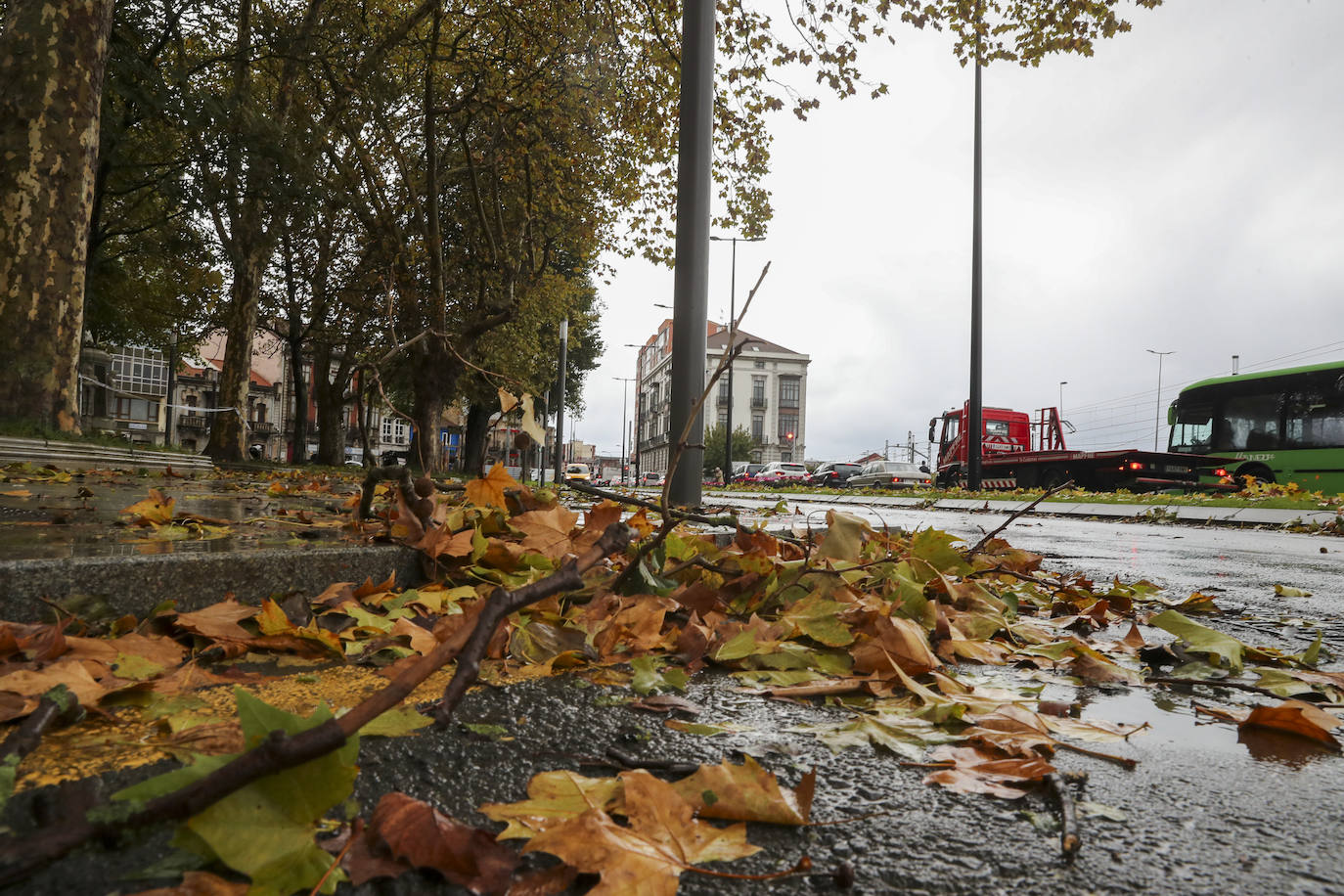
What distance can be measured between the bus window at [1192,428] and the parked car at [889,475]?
1502cm

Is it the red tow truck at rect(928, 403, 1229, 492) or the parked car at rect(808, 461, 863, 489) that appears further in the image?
the parked car at rect(808, 461, 863, 489)

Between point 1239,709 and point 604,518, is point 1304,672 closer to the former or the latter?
point 1239,709

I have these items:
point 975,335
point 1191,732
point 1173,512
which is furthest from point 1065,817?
point 975,335

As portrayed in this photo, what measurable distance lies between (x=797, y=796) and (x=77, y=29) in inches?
392

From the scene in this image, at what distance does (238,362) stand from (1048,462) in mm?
19687

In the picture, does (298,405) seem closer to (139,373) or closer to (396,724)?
(396,724)

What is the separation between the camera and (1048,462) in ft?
70.2

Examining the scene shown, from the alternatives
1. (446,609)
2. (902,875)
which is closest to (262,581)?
(446,609)

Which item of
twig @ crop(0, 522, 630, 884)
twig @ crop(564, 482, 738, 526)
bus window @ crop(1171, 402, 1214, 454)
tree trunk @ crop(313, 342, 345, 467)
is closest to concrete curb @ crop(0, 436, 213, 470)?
twig @ crop(564, 482, 738, 526)

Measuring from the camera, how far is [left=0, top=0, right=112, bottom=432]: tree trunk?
7586 millimetres

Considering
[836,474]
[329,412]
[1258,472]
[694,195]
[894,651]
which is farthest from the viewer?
[836,474]

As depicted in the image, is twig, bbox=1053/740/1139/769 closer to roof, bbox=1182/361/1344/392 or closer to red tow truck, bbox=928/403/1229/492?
red tow truck, bbox=928/403/1229/492

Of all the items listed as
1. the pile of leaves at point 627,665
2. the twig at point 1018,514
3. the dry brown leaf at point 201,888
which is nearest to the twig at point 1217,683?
the pile of leaves at point 627,665

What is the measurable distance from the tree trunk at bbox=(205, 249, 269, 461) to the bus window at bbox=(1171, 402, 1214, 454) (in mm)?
22526
